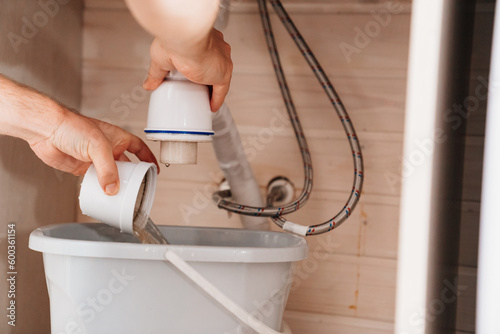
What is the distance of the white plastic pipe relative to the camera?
36cm

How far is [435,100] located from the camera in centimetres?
37

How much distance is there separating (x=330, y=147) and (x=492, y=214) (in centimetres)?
64

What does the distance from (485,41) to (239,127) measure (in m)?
0.58

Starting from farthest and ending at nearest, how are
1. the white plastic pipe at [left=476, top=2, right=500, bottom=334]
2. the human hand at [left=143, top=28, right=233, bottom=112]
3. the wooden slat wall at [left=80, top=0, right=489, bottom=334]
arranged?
the wooden slat wall at [left=80, top=0, right=489, bottom=334], the human hand at [left=143, top=28, right=233, bottom=112], the white plastic pipe at [left=476, top=2, right=500, bottom=334]

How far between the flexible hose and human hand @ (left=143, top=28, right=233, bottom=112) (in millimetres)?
244

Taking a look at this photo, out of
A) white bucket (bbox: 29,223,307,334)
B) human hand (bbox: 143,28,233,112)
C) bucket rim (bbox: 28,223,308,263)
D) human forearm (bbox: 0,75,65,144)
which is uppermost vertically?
human hand (bbox: 143,28,233,112)

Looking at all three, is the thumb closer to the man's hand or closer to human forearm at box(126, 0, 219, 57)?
the man's hand

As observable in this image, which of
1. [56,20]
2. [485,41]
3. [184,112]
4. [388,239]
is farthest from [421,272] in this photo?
[56,20]

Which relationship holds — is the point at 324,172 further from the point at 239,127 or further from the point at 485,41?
the point at 485,41

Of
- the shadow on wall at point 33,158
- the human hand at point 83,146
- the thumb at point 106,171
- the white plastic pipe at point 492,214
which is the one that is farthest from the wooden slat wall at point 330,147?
the white plastic pipe at point 492,214

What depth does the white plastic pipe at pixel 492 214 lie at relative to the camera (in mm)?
361

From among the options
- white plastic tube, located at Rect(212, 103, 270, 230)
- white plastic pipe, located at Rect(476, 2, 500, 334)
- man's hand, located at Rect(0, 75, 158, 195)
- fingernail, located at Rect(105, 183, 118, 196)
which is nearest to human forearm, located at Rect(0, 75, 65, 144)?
man's hand, located at Rect(0, 75, 158, 195)

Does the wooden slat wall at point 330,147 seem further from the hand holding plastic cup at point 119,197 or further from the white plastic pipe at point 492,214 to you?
the white plastic pipe at point 492,214

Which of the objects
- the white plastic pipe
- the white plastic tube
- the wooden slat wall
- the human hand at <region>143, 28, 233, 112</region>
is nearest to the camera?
the white plastic pipe
